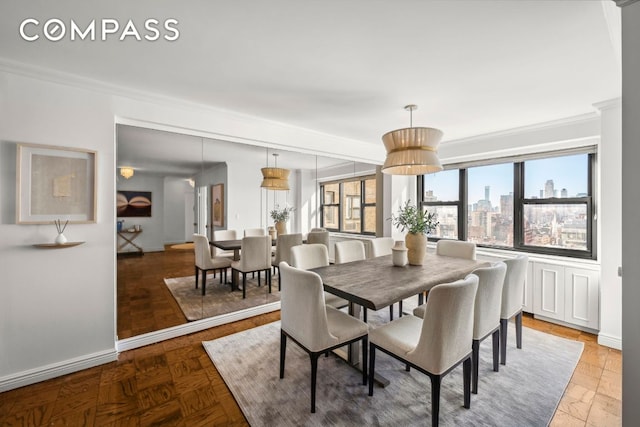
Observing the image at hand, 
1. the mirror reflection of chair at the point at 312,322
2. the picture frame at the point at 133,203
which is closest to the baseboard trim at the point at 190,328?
the picture frame at the point at 133,203

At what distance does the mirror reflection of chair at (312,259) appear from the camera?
258 centimetres

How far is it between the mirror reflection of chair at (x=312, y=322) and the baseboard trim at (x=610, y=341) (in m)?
2.57

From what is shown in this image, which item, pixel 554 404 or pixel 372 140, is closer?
pixel 554 404

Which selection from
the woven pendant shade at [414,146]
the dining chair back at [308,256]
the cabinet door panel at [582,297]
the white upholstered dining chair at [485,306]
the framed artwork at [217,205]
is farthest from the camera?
A: the framed artwork at [217,205]

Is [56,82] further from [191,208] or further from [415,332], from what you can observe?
[415,332]

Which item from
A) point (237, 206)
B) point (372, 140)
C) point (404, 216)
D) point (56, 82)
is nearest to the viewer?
point (56, 82)

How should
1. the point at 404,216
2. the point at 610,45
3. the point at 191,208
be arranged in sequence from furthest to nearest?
the point at 191,208 < the point at 404,216 < the point at 610,45

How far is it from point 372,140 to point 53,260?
3.99 meters

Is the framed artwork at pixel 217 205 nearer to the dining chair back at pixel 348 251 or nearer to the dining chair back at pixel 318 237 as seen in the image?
the dining chair back at pixel 318 237

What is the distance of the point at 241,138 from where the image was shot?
3102 mm

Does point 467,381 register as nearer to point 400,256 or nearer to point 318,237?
point 400,256

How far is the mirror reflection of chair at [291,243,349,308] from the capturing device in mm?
2578

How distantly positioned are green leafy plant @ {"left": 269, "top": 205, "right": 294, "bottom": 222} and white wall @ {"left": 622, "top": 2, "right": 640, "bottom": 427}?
10.3 feet

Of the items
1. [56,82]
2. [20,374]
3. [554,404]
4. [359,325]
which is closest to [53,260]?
[20,374]
